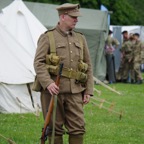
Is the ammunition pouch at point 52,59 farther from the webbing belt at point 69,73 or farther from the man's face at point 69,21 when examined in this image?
the man's face at point 69,21

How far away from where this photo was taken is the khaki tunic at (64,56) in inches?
271

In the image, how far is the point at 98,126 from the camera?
10.6 meters

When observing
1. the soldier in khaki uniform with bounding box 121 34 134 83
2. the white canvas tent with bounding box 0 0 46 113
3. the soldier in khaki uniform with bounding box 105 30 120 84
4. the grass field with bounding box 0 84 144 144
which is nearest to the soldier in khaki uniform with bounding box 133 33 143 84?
the soldier in khaki uniform with bounding box 121 34 134 83

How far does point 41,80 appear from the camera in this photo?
22.5ft

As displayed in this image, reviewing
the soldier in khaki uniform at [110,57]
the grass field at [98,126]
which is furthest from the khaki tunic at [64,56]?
the soldier in khaki uniform at [110,57]

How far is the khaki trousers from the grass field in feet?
6.31

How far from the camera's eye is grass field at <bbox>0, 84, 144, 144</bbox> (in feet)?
30.4

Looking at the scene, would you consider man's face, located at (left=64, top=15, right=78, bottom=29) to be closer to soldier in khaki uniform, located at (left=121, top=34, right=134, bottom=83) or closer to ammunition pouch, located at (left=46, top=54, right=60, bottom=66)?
ammunition pouch, located at (left=46, top=54, right=60, bottom=66)

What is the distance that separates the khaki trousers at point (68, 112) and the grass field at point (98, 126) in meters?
1.92

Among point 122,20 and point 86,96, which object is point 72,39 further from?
point 122,20

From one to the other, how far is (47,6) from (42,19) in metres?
0.70

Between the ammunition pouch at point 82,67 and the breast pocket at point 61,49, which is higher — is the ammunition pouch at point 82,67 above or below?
below

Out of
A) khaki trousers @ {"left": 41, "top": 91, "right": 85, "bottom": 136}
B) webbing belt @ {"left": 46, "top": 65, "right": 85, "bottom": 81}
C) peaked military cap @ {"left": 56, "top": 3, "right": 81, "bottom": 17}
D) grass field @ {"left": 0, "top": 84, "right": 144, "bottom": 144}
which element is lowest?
grass field @ {"left": 0, "top": 84, "right": 144, "bottom": 144}

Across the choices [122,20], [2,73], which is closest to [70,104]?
[2,73]
